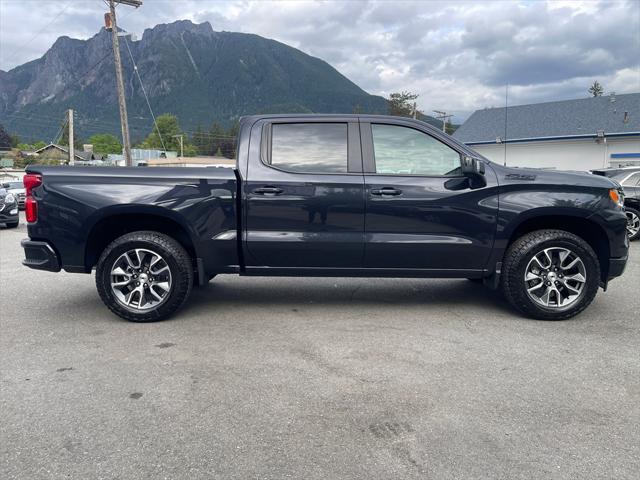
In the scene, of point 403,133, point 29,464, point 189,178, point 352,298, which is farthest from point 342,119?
point 29,464

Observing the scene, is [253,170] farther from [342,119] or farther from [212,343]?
[212,343]

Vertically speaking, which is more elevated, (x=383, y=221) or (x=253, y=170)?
(x=253, y=170)

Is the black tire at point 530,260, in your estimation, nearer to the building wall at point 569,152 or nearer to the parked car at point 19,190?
the parked car at point 19,190

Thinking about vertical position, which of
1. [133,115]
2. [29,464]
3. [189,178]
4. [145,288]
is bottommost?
[29,464]

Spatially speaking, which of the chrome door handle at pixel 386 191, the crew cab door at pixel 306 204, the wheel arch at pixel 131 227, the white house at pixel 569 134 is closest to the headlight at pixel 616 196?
the chrome door handle at pixel 386 191

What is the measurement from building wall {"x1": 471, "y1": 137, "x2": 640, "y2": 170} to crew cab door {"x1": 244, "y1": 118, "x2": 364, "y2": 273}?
24.0m

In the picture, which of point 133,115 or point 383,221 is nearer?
point 383,221

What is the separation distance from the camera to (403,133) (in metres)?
4.79

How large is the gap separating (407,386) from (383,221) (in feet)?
5.69

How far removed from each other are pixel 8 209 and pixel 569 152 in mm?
27628

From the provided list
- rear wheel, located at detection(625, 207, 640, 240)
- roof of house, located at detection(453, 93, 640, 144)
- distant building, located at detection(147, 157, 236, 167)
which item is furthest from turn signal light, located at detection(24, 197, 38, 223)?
roof of house, located at detection(453, 93, 640, 144)

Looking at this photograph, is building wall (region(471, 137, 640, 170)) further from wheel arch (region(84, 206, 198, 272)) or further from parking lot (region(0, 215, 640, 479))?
wheel arch (region(84, 206, 198, 272))

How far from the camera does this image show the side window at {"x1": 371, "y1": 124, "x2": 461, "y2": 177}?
471 centimetres

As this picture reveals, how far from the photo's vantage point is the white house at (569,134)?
2694cm
